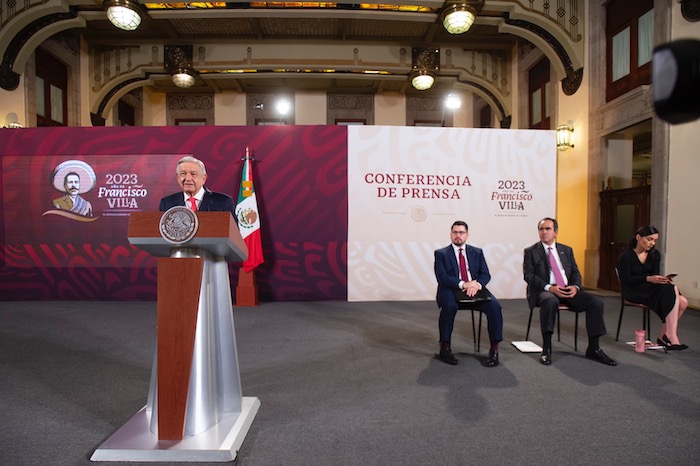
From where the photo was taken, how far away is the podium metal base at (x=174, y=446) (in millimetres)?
1889

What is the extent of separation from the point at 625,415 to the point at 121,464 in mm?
2771

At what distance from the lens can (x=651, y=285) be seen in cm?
377

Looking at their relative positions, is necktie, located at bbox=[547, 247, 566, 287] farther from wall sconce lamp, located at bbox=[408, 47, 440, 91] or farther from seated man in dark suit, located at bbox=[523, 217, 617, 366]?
wall sconce lamp, located at bbox=[408, 47, 440, 91]

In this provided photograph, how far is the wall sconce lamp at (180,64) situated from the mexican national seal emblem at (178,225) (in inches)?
349

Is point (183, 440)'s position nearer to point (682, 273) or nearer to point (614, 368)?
point (614, 368)

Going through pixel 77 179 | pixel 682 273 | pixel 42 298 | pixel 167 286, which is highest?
pixel 77 179

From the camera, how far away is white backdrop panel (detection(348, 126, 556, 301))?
628 centimetres

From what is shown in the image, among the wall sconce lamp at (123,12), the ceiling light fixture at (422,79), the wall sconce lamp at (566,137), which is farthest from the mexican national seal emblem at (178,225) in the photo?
the ceiling light fixture at (422,79)

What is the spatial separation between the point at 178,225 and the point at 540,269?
3.18 metres

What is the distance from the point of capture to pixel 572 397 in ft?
8.81

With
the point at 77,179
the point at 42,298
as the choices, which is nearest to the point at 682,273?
the point at 77,179

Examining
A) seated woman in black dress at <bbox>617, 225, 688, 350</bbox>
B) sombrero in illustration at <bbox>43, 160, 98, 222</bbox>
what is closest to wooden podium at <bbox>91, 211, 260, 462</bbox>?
seated woman in black dress at <bbox>617, 225, 688, 350</bbox>

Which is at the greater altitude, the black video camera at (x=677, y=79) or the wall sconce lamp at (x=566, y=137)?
the wall sconce lamp at (x=566, y=137)

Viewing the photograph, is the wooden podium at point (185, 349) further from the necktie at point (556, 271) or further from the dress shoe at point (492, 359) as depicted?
the necktie at point (556, 271)
